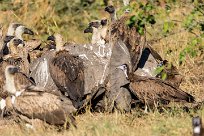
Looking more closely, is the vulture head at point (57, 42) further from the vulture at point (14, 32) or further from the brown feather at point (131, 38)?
the vulture at point (14, 32)

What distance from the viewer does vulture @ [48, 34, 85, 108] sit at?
35.9 ft

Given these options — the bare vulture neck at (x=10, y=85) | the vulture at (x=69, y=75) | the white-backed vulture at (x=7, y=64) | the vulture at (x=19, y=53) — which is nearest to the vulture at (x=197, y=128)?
the bare vulture neck at (x=10, y=85)

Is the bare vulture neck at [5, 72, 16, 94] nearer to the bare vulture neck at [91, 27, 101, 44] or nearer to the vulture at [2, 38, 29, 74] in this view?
the vulture at [2, 38, 29, 74]

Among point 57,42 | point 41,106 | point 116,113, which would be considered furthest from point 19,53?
point 116,113

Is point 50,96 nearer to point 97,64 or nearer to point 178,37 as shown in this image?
point 97,64

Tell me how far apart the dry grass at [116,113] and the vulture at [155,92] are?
569mm

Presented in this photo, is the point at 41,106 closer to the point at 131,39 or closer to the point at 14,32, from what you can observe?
the point at 131,39

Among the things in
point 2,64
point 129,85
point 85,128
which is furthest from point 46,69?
point 85,128

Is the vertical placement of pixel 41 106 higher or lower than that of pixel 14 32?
lower

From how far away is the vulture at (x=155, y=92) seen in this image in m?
10.4

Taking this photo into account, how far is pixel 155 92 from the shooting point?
10.6 metres

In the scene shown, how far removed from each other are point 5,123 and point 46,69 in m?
1.48

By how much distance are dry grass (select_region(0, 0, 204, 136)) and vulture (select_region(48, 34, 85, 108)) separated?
0.67 meters

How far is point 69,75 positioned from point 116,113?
74.2 inches
